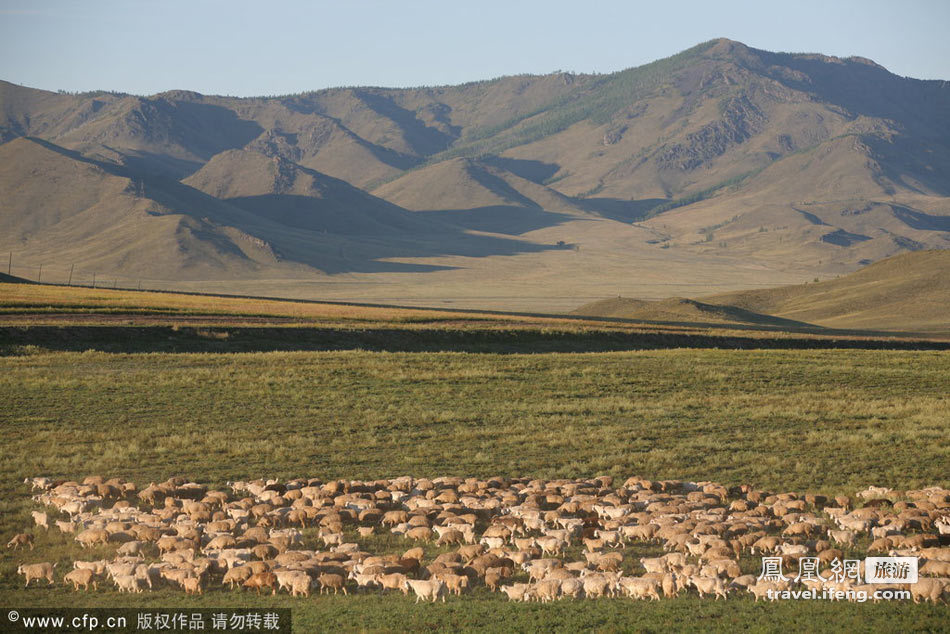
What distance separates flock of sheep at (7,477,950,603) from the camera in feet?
48.3

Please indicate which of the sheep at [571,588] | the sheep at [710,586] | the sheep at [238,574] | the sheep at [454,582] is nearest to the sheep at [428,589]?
the sheep at [454,582]

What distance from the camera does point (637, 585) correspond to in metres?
14.3

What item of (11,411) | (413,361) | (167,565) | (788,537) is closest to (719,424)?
(788,537)

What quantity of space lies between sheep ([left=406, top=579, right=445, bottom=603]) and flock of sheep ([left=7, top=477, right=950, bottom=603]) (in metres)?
0.02

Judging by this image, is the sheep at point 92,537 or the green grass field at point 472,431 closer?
the green grass field at point 472,431

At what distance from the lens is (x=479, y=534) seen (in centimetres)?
1797

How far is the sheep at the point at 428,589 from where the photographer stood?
14359 mm

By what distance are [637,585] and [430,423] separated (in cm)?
1689

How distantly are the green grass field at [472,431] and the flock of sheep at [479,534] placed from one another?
451 mm

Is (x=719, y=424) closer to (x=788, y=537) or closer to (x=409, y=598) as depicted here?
(x=788, y=537)

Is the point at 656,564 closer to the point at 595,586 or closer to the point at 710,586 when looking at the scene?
the point at 710,586

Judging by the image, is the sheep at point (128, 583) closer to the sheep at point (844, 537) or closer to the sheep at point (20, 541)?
the sheep at point (20, 541)

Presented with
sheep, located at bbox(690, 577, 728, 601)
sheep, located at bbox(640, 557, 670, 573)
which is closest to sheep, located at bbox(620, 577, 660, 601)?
sheep, located at bbox(690, 577, 728, 601)

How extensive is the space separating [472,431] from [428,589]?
14914mm
